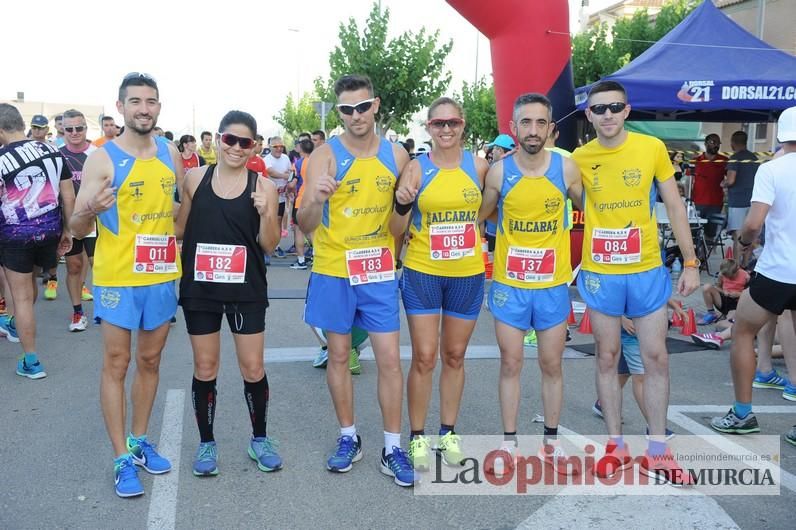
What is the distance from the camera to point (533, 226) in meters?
4.07

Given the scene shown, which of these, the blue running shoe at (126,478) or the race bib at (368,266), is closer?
the blue running shoe at (126,478)

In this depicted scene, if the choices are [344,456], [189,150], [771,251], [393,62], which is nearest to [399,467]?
[344,456]

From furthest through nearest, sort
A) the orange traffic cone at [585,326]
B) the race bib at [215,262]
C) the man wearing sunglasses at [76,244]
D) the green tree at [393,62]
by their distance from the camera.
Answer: the green tree at [393,62] < the orange traffic cone at [585,326] < the man wearing sunglasses at [76,244] < the race bib at [215,262]

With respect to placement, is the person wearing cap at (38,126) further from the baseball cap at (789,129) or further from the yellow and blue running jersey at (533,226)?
the baseball cap at (789,129)

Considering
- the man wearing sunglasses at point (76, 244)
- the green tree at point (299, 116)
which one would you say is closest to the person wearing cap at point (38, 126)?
the man wearing sunglasses at point (76, 244)

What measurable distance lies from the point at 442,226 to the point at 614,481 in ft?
5.36

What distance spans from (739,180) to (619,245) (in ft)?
29.3

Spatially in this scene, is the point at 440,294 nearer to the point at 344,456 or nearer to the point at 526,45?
the point at 344,456

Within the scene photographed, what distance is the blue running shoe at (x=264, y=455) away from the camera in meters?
4.15

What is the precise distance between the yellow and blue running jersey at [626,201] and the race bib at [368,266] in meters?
1.15

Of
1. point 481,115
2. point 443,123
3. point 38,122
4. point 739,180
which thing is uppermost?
point 481,115

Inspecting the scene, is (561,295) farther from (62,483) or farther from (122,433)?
(62,483)

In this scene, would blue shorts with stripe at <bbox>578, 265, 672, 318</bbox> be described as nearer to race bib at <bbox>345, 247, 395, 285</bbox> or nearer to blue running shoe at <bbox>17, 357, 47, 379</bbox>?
race bib at <bbox>345, 247, 395, 285</bbox>

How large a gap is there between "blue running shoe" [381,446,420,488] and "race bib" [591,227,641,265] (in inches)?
59.6
